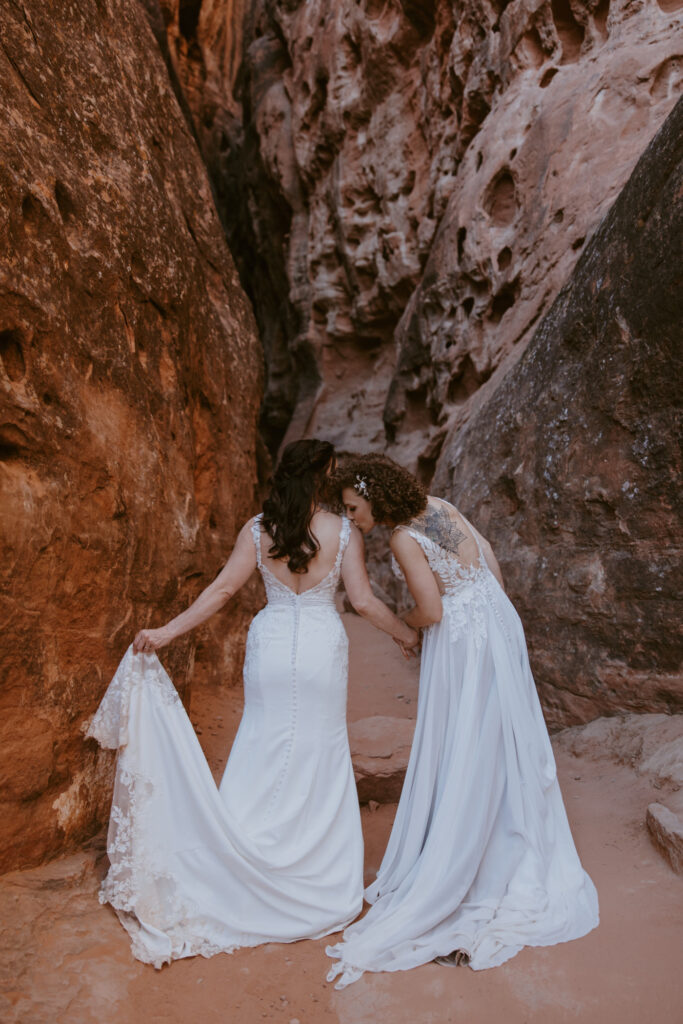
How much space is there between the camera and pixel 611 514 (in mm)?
4988

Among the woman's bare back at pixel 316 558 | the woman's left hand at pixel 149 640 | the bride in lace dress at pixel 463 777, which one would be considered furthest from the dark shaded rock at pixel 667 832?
the woman's left hand at pixel 149 640

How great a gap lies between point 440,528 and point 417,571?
235mm

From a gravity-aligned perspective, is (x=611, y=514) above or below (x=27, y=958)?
above

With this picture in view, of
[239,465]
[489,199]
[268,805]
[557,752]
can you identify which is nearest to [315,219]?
[489,199]

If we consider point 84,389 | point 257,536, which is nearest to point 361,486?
point 257,536

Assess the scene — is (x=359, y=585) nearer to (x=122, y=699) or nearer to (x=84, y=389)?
(x=122, y=699)

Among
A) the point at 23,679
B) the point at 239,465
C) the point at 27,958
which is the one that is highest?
the point at 239,465

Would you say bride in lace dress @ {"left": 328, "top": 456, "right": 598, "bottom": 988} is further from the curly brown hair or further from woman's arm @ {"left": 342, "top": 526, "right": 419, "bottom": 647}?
woman's arm @ {"left": 342, "top": 526, "right": 419, "bottom": 647}

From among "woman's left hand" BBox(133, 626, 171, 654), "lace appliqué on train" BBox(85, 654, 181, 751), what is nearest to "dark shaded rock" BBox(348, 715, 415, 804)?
"lace appliqué on train" BBox(85, 654, 181, 751)

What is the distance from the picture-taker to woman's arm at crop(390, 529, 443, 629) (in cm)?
340

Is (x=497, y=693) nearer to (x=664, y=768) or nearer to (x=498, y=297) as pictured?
(x=664, y=768)

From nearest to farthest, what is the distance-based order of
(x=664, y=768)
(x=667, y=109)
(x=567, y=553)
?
(x=664, y=768), (x=567, y=553), (x=667, y=109)

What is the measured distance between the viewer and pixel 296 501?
3357mm

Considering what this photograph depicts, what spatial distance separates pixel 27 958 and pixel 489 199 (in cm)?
835
